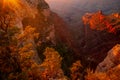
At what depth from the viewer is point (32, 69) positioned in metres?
29.9

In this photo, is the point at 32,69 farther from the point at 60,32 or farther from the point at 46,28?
the point at 60,32

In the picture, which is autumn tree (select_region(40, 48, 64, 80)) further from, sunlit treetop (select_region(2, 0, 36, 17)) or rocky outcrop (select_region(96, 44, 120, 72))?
sunlit treetop (select_region(2, 0, 36, 17))

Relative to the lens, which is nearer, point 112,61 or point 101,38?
point 112,61

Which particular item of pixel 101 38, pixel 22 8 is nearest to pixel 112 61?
pixel 22 8

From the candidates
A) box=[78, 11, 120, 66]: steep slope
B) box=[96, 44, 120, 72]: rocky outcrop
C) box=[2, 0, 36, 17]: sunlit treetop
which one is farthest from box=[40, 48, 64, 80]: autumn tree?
box=[78, 11, 120, 66]: steep slope

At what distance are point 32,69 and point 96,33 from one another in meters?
89.1

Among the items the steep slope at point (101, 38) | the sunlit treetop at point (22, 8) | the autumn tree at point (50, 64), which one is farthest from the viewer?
the steep slope at point (101, 38)

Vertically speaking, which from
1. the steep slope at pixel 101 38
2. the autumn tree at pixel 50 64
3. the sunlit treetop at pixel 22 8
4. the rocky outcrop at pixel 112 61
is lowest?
the steep slope at pixel 101 38

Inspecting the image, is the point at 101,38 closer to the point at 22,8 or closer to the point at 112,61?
the point at 112,61

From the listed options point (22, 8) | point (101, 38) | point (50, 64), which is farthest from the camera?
point (101, 38)

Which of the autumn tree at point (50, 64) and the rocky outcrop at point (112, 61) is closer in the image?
the autumn tree at point (50, 64)

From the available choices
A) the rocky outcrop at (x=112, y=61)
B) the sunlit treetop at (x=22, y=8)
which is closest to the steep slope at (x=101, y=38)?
the rocky outcrop at (x=112, y=61)

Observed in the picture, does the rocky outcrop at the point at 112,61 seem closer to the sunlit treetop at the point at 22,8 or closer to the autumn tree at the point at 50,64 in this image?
the autumn tree at the point at 50,64

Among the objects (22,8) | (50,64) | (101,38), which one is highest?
(22,8)
